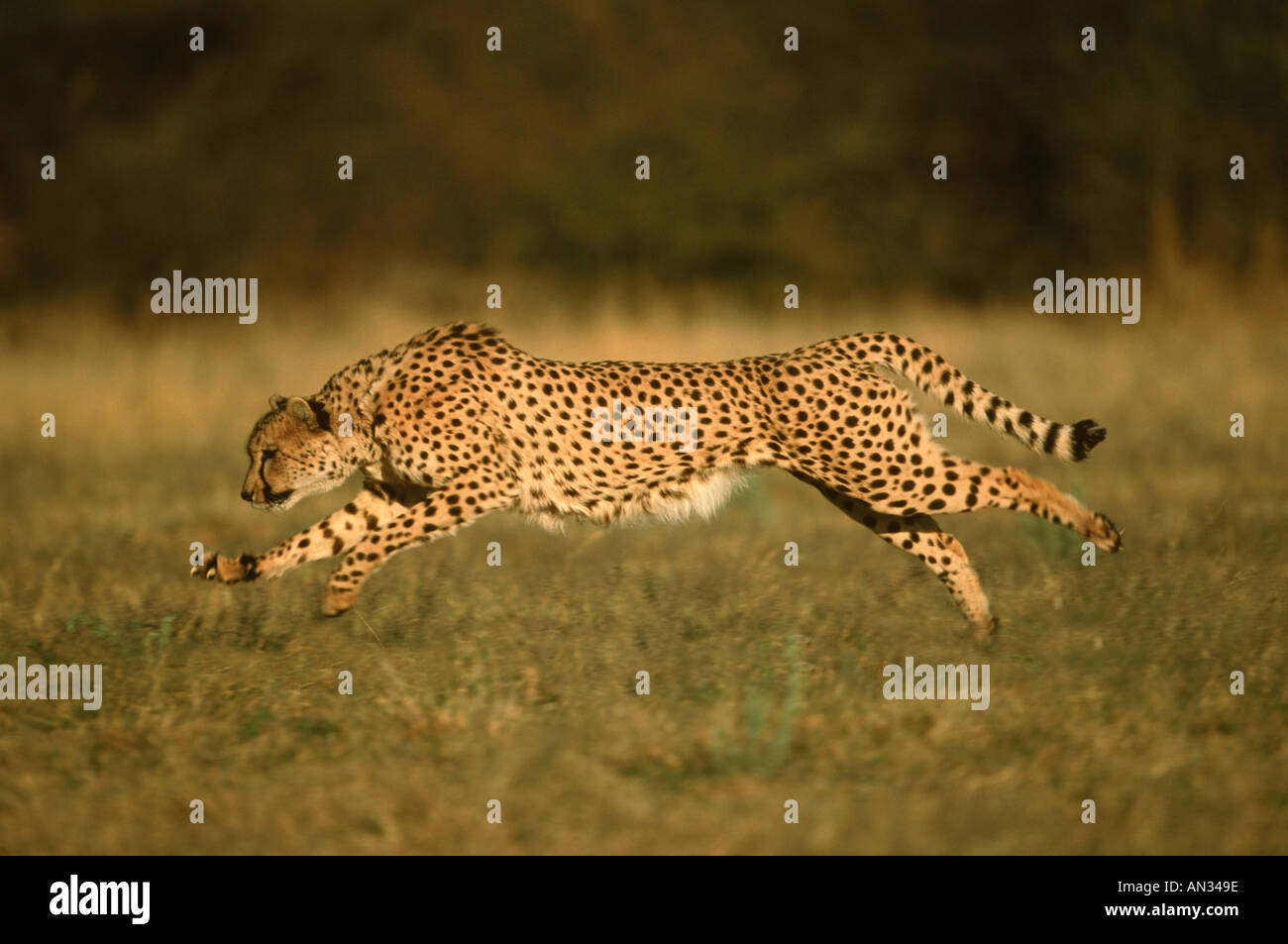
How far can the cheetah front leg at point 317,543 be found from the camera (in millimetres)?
5551

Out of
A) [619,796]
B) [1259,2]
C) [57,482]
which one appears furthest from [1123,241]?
[619,796]

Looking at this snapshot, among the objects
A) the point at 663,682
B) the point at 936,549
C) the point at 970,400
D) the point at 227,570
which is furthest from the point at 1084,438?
the point at 227,570

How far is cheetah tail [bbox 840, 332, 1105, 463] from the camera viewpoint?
5.45 m

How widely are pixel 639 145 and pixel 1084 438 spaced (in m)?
16.0

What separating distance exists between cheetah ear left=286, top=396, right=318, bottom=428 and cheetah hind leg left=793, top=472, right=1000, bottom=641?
1.70 m

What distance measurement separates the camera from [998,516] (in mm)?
8086

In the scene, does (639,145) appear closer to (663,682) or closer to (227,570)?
(227,570)

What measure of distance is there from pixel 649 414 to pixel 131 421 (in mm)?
6433

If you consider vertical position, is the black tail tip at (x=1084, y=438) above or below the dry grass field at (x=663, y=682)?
above

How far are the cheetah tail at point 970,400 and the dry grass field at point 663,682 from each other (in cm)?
64

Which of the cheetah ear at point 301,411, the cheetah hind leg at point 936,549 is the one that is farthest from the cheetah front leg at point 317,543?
the cheetah hind leg at point 936,549

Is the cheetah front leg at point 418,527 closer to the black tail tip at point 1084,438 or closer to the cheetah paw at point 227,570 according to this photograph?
the cheetah paw at point 227,570

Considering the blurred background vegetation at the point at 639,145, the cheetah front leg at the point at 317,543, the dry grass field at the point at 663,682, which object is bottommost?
the dry grass field at the point at 663,682

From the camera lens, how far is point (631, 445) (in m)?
5.43
